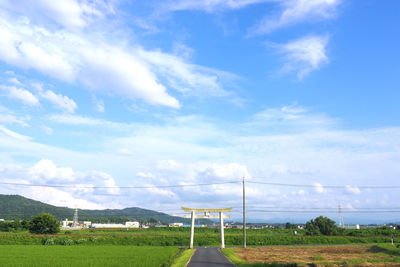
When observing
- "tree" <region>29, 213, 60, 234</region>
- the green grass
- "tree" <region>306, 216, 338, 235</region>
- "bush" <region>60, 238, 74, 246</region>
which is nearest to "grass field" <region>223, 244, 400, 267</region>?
the green grass

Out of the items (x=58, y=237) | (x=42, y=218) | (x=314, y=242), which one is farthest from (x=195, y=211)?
(x=42, y=218)

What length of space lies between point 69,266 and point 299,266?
689 inches

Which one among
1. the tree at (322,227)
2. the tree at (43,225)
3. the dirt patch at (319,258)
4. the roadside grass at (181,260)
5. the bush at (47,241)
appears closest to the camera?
the roadside grass at (181,260)

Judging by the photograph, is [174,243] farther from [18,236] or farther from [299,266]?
[299,266]

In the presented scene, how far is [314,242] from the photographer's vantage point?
65125mm

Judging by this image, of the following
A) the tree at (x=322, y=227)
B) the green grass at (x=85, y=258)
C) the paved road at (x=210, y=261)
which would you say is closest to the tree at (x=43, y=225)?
the green grass at (x=85, y=258)

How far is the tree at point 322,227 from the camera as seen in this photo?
7956 cm

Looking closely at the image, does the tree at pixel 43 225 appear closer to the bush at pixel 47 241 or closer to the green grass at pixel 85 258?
the bush at pixel 47 241

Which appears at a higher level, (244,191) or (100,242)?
(244,191)

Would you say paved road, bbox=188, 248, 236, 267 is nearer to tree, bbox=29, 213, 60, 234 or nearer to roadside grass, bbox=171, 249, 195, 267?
roadside grass, bbox=171, 249, 195, 267

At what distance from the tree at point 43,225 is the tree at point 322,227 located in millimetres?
58560

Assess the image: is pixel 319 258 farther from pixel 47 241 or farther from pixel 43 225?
pixel 43 225

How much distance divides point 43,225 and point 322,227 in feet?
210

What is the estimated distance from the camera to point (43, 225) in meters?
70.6
